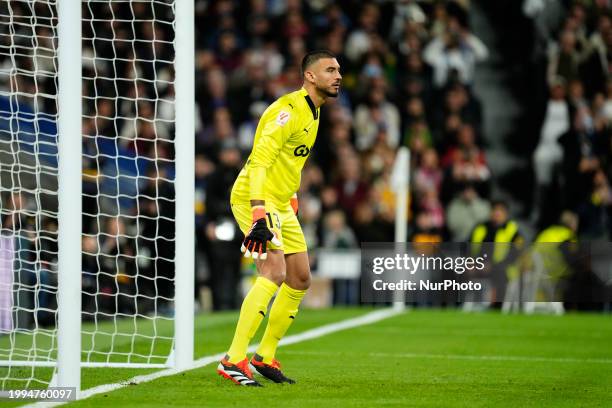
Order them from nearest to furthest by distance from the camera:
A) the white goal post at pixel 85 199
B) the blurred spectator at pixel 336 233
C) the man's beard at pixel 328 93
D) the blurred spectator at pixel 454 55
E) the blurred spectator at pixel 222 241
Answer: the white goal post at pixel 85 199 < the man's beard at pixel 328 93 < the blurred spectator at pixel 222 241 < the blurred spectator at pixel 336 233 < the blurred spectator at pixel 454 55


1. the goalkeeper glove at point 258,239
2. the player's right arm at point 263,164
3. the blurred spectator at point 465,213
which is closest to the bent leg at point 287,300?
the player's right arm at point 263,164

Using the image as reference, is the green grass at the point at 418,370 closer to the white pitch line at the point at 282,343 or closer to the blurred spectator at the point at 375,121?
the white pitch line at the point at 282,343

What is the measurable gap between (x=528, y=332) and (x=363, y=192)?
592 cm

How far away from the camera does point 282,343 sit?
11.7 m

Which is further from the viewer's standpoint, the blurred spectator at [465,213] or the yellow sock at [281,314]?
the blurred spectator at [465,213]

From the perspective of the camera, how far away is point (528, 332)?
44.8 feet

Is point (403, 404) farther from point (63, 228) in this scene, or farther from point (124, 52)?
point (124, 52)

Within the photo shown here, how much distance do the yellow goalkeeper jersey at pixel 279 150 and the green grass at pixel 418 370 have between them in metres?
1.27

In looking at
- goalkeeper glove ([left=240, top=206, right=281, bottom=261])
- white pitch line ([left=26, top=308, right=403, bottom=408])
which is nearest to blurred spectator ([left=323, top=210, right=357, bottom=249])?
white pitch line ([left=26, top=308, right=403, bottom=408])

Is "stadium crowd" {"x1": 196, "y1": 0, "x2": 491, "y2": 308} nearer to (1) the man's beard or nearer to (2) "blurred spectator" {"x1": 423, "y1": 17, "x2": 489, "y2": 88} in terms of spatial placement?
(2) "blurred spectator" {"x1": 423, "y1": 17, "x2": 489, "y2": 88}

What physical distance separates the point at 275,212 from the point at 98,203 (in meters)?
3.68

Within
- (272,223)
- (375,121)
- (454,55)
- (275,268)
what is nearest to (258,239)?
(272,223)

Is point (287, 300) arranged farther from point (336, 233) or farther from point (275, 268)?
point (336, 233)

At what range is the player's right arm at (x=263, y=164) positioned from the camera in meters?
7.79
